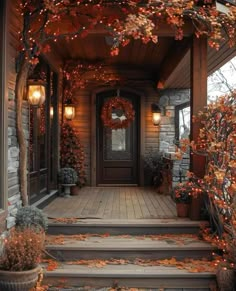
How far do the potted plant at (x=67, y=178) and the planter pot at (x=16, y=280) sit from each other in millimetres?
4144

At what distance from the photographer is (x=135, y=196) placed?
26.5 feet

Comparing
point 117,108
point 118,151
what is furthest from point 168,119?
point 118,151

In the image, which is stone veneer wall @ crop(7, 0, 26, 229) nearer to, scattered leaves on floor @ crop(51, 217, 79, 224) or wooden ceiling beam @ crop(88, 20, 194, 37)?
scattered leaves on floor @ crop(51, 217, 79, 224)

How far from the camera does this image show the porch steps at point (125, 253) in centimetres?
443

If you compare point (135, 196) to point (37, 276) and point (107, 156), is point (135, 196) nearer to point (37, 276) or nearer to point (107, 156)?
point (107, 156)

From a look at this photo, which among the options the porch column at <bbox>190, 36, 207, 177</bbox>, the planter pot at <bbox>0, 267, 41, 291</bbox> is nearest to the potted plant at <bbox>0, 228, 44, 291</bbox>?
the planter pot at <bbox>0, 267, 41, 291</bbox>

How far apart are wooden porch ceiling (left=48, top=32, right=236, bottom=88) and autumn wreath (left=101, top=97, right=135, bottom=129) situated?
81 centimetres

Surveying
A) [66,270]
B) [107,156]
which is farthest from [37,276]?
[107,156]

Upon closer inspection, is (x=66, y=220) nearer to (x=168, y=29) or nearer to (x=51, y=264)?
(x=51, y=264)

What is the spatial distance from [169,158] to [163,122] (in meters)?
1.86

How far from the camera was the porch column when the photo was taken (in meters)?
5.71

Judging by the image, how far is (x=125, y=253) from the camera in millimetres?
4887

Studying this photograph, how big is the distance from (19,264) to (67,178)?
13.8 feet

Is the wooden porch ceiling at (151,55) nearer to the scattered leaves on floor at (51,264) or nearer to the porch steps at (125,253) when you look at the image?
the porch steps at (125,253)
